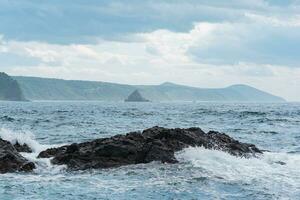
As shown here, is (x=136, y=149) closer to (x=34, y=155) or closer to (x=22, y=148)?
(x=34, y=155)

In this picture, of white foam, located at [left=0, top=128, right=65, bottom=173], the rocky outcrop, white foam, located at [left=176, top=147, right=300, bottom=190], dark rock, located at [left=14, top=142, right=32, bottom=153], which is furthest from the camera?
dark rock, located at [left=14, top=142, right=32, bottom=153]

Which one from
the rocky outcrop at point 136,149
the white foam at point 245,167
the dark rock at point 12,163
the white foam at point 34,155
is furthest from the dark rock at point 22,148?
the white foam at point 245,167

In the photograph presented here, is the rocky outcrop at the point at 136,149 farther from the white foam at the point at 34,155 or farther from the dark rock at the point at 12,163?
the dark rock at the point at 12,163

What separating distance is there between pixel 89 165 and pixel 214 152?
7060mm

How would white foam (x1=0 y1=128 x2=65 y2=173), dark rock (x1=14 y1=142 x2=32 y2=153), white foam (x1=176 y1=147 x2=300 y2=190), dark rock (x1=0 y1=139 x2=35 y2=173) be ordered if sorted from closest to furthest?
white foam (x1=176 y1=147 x2=300 y2=190) → dark rock (x1=0 y1=139 x2=35 y2=173) → white foam (x1=0 y1=128 x2=65 y2=173) → dark rock (x1=14 y1=142 x2=32 y2=153)

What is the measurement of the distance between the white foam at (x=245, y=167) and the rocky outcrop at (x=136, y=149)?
36.5 inches

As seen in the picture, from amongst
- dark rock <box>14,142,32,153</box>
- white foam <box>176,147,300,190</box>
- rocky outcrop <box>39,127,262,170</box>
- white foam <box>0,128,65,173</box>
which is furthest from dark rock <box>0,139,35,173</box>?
white foam <box>176,147,300,190</box>

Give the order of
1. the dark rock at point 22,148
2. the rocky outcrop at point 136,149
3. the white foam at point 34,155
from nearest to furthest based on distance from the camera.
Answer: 1. the white foam at point 34,155
2. the rocky outcrop at point 136,149
3. the dark rock at point 22,148

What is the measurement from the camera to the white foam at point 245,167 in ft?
84.0

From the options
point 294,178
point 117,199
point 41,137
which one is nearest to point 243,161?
point 294,178

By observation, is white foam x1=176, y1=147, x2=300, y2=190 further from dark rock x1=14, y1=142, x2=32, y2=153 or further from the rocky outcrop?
dark rock x1=14, y1=142, x2=32, y2=153

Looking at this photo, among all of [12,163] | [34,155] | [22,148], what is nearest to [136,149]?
[12,163]

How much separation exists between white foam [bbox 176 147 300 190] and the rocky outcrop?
93 cm

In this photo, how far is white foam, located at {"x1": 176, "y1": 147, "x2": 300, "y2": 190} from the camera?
25.6 m
